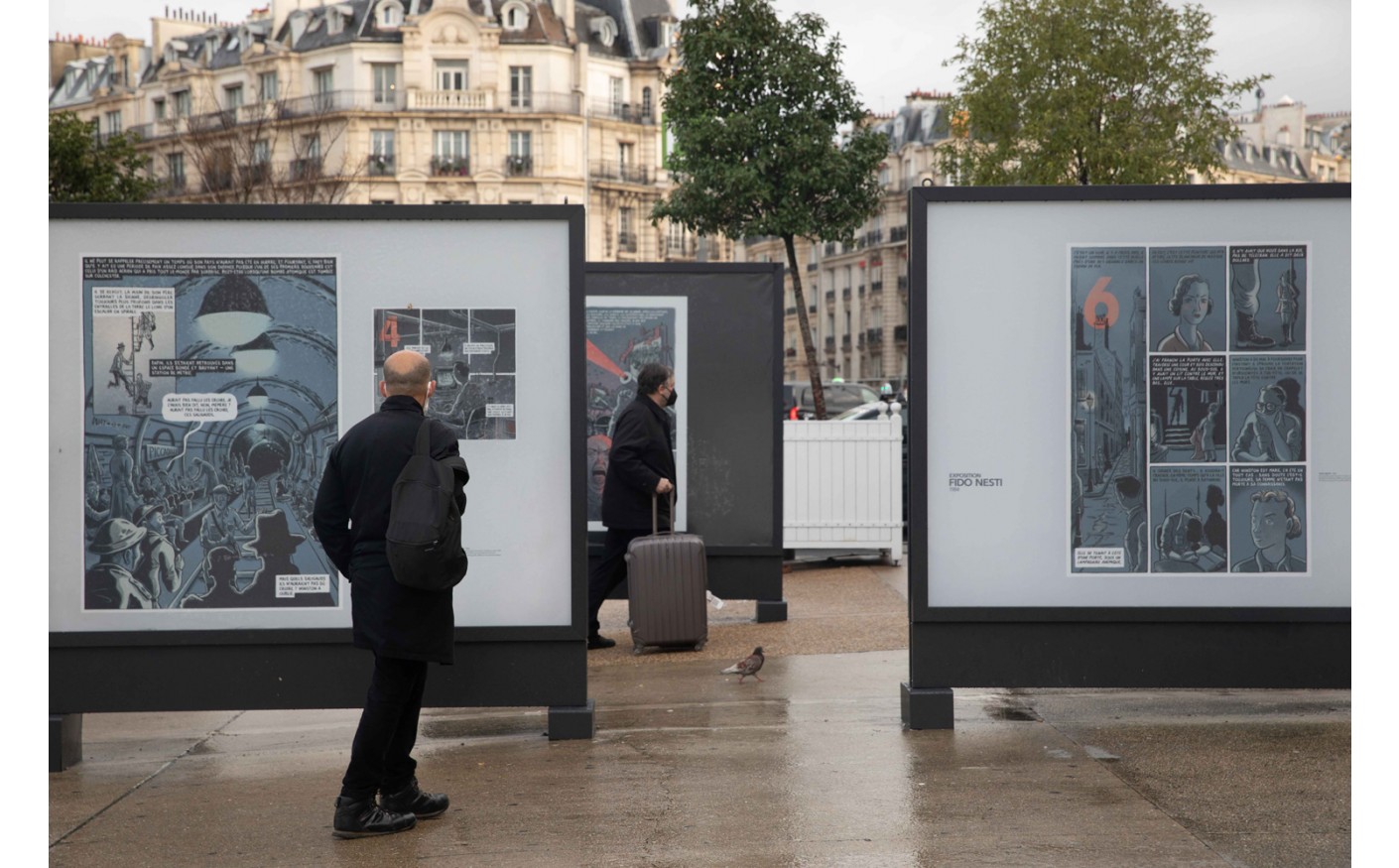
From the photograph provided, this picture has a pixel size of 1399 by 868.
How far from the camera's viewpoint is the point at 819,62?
28.0m

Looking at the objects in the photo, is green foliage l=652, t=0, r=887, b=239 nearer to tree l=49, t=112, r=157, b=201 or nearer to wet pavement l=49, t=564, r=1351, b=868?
tree l=49, t=112, r=157, b=201

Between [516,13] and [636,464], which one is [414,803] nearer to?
[636,464]

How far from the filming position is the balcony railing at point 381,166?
258 feet

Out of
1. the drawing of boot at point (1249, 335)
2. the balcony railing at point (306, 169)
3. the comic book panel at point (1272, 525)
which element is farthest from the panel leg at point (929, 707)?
the balcony railing at point (306, 169)

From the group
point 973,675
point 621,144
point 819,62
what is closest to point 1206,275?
point 973,675

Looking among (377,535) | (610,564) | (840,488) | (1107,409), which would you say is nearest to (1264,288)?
(1107,409)

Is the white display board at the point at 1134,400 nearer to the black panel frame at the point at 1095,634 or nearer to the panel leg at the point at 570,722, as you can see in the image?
the black panel frame at the point at 1095,634

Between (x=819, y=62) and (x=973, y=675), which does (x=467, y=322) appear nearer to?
(x=973, y=675)

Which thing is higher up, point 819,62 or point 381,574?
point 819,62

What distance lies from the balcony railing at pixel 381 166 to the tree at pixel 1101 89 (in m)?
54.6

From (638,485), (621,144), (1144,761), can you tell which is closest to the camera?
(1144,761)

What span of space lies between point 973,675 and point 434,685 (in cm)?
248

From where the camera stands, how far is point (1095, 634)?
726 centimetres

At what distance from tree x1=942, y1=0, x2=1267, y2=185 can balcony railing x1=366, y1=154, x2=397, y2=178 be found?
179 feet
